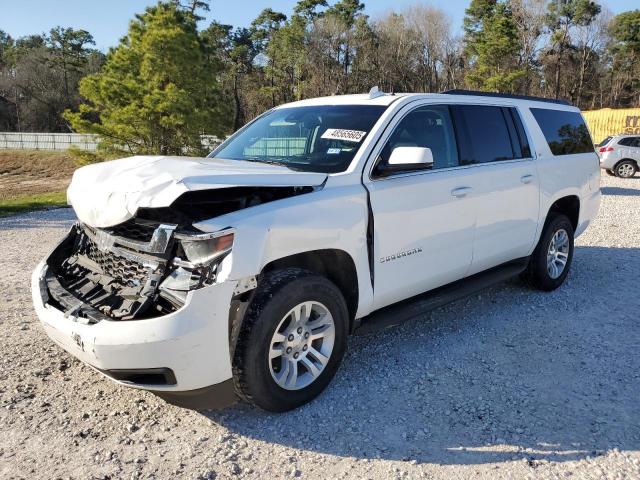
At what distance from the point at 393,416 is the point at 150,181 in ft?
6.59

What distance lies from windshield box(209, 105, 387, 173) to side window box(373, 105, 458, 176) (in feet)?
0.66

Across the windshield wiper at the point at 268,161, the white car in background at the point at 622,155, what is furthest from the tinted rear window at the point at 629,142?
the windshield wiper at the point at 268,161

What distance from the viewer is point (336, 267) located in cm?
348

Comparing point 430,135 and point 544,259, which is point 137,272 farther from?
point 544,259

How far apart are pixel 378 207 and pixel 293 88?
2010 inches

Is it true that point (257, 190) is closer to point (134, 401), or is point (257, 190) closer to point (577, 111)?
point (134, 401)

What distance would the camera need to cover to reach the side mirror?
11.4ft

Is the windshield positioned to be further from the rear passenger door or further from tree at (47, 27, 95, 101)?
tree at (47, 27, 95, 101)

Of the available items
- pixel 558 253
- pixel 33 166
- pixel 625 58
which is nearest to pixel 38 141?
pixel 33 166

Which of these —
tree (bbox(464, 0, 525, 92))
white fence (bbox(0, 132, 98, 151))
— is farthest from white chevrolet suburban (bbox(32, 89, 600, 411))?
white fence (bbox(0, 132, 98, 151))

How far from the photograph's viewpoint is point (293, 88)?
172ft

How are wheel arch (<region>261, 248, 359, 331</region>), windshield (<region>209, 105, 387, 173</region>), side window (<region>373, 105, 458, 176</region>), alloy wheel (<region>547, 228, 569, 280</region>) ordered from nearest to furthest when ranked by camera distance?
wheel arch (<region>261, 248, 359, 331</region>), windshield (<region>209, 105, 387, 173</region>), side window (<region>373, 105, 458, 176</region>), alloy wheel (<region>547, 228, 569, 280</region>)

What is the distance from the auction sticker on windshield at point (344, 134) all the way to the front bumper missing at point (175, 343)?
5.00 ft

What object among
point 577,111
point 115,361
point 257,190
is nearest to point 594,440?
point 257,190
